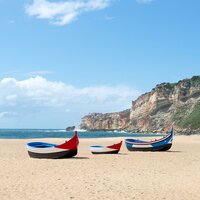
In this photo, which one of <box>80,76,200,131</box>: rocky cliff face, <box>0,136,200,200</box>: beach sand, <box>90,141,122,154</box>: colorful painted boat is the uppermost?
<box>80,76,200,131</box>: rocky cliff face

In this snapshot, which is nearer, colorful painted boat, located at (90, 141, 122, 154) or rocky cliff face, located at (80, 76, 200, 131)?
colorful painted boat, located at (90, 141, 122, 154)

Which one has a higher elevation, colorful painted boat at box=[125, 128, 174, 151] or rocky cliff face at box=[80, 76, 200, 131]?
rocky cliff face at box=[80, 76, 200, 131]

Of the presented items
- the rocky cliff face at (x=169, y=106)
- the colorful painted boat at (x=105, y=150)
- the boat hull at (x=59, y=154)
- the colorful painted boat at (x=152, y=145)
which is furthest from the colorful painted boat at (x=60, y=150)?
the rocky cliff face at (x=169, y=106)

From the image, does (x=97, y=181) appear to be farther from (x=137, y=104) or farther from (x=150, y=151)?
(x=137, y=104)

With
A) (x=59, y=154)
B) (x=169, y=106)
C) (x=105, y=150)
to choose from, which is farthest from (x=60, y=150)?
(x=169, y=106)

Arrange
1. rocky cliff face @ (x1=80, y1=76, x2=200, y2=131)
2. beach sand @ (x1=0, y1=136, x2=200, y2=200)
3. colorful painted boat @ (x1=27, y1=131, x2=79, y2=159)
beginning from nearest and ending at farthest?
beach sand @ (x1=0, y1=136, x2=200, y2=200), colorful painted boat @ (x1=27, y1=131, x2=79, y2=159), rocky cliff face @ (x1=80, y1=76, x2=200, y2=131)

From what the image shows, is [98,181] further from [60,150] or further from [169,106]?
[169,106]

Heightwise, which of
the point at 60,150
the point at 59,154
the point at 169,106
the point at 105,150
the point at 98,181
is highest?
the point at 169,106

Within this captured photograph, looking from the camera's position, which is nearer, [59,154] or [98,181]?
[98,181]

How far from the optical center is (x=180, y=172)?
2028 cm

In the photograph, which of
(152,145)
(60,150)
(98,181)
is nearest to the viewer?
(98,181)

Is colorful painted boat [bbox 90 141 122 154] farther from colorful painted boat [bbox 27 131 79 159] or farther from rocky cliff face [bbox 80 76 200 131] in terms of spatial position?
rocky cliff face [bbox 80 76 200 131]

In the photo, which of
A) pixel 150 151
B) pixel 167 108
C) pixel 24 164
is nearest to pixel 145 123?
pixel 167 108

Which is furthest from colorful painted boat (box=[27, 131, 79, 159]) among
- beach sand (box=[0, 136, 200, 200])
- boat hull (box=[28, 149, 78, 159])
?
beach sand (box=[0, 136, 200, 200])
